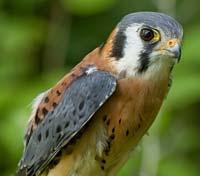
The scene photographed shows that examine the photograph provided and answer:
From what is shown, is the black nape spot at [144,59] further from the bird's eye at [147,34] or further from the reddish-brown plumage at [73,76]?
the reddish-brown plumage at [73,76]

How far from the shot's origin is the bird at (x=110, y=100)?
488cm

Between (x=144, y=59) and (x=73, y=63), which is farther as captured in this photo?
(x=73, y=63)

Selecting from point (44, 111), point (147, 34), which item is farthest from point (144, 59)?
point (44, 111)

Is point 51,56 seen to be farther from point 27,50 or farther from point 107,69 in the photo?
point 107,69

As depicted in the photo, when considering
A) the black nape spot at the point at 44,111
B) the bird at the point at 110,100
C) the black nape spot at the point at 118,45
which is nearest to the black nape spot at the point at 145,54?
the bird at the point at 110,100

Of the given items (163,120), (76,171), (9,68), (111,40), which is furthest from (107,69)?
(9,68)

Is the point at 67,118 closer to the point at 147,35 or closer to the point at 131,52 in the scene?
the point at 131,52

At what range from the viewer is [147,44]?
4.89 meters

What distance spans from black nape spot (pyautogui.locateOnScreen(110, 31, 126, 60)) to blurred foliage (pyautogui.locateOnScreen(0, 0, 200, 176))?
61 cm

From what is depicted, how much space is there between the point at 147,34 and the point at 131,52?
0.13 metres

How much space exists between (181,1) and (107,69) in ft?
7.59

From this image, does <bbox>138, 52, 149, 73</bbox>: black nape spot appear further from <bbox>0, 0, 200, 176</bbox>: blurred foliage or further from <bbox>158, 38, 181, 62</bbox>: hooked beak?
<bbox>0, 0, 200, 176</bbox>: blurred foliage

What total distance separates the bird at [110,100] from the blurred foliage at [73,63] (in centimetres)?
37

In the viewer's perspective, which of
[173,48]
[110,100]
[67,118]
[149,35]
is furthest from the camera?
[67,118]
